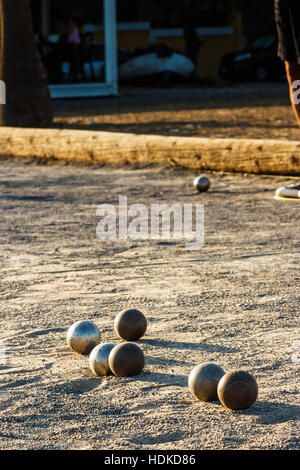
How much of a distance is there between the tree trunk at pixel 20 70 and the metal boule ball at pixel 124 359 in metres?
10.00

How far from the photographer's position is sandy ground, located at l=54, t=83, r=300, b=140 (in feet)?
39.5

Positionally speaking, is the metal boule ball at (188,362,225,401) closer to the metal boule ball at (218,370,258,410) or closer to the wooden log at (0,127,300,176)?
the metal boule ball at (218,370,258,410)

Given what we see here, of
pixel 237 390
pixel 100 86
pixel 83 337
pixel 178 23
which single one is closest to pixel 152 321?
pixel 83 337

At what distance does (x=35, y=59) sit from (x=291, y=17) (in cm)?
701

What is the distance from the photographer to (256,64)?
2747cm

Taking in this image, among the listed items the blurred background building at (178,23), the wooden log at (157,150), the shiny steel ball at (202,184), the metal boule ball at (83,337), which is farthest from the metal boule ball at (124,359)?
the blurred background building at (178,23)

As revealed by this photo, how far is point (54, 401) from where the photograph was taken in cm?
305

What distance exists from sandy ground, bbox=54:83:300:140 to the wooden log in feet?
6.39

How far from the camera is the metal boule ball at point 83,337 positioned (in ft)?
11.4

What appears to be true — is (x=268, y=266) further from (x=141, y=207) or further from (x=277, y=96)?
(x=277, y=96)

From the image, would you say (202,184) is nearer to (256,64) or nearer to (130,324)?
(130,324)

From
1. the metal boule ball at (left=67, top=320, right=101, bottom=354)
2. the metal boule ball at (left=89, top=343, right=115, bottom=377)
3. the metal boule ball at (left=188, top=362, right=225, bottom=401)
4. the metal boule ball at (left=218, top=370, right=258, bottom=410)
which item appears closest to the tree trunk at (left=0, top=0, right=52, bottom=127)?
the metal boule ball at (left=67, top=320, right=101, bottom=354)

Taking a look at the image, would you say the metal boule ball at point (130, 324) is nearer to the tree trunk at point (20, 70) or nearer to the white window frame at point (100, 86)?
the tree trunk at point (20, 70)

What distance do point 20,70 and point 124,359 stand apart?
33.5 ft
